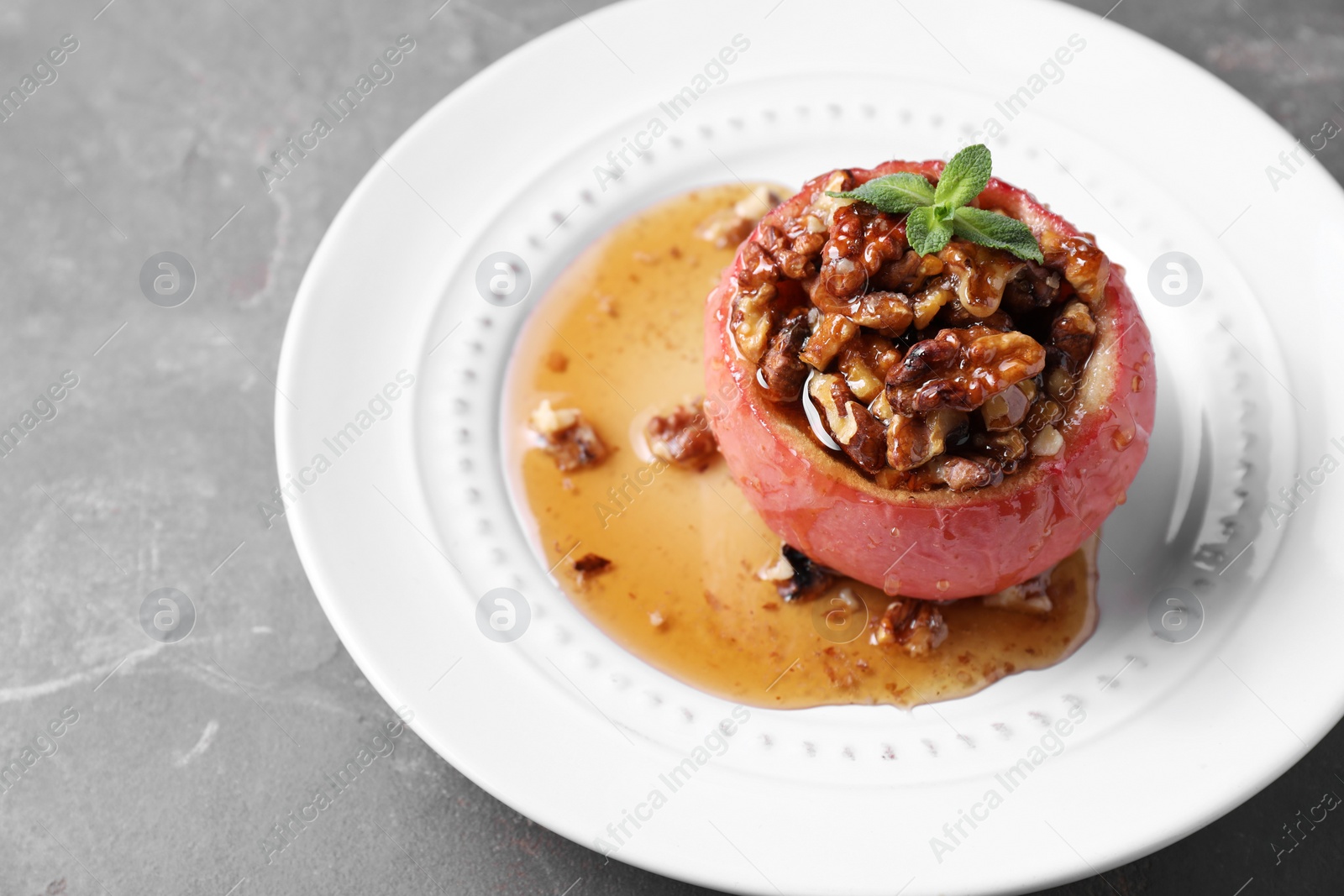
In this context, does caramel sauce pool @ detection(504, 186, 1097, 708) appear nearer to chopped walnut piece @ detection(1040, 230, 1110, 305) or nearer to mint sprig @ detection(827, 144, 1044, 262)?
chopped walnut piece @ detection(1040, 230, 1110, 305)

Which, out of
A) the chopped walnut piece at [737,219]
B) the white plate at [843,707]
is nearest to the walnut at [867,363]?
the white plate at [843,707]

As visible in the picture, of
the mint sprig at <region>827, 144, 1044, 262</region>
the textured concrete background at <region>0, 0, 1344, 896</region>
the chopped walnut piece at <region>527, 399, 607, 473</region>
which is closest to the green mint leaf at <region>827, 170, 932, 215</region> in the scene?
the mint sprig at <region>827, 144, 1044, 262</region>

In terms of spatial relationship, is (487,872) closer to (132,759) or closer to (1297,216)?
(132,759)

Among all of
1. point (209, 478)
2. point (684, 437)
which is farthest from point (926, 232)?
point (209, 478)

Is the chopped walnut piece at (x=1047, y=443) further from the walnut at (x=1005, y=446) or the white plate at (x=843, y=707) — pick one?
the white plate at (x=843, y=707)

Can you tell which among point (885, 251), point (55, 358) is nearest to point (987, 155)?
point (885, 251)
